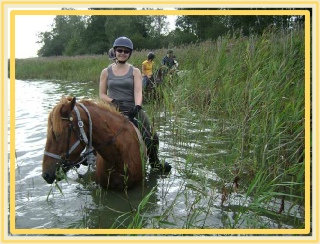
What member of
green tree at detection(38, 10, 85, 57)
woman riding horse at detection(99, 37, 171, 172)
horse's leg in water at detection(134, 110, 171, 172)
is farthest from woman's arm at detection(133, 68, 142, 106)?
green tree at detection(38, 10, 85, 57)

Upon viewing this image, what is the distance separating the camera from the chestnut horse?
3.33 metres

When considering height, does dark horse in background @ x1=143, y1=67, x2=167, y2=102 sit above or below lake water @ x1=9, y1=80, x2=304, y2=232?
above

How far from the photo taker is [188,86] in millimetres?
6586

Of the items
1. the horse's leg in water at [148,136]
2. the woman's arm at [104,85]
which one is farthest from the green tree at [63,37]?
the horse's leg in water at [148,136]

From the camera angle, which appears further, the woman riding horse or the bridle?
the woman riding horse

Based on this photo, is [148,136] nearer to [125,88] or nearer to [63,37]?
[125,88]

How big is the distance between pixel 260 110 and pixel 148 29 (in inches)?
584

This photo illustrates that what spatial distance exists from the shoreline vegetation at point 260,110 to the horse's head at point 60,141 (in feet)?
5.41

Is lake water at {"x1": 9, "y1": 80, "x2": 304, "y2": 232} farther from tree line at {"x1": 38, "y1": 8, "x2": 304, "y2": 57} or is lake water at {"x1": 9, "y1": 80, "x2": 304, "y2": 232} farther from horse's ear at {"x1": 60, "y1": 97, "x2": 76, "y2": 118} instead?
tree line at {"x1": 38, "y1": 8, "x2": 304, "y2": 57}

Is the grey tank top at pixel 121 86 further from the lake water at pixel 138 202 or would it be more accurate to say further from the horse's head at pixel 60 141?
the horse's head at pixel 60 141

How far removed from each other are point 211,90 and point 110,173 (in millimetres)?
2765

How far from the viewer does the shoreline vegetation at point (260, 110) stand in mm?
3848
